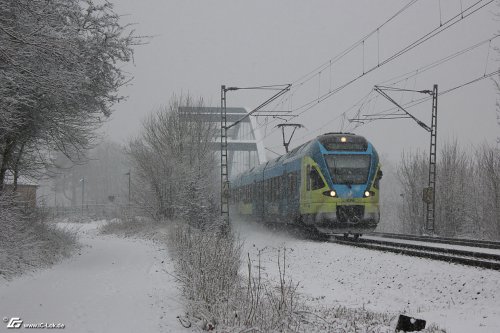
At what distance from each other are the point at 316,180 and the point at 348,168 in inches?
45.3

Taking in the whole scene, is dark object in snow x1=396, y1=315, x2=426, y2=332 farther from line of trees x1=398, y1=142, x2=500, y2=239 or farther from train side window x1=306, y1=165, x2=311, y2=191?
line of trees x1=398, y1=142, x2=500, y2=239

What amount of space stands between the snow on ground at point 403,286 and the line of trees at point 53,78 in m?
6.62

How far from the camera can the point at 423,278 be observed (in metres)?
10.8

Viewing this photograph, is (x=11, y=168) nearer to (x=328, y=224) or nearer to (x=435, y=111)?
(x=328, y=224)

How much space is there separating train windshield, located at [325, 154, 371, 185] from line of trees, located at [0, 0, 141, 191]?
24.0 feet

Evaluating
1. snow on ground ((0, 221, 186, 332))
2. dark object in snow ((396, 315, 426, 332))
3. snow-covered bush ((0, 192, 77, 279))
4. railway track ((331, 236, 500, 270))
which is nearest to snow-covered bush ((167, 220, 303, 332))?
snow on ground ((0, 221, 186, 332))

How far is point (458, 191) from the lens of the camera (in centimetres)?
2880

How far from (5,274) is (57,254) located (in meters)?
4.11

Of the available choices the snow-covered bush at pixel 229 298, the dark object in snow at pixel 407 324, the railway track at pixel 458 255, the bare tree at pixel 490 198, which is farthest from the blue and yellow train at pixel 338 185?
the bare tree at pixel 490 198

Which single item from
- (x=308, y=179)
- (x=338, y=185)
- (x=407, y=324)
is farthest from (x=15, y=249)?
(x=338, y=185)

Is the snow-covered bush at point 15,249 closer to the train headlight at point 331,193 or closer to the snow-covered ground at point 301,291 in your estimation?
the snow-covered ground at point 301,291

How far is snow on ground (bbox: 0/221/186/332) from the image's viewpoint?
7074 millimetres
